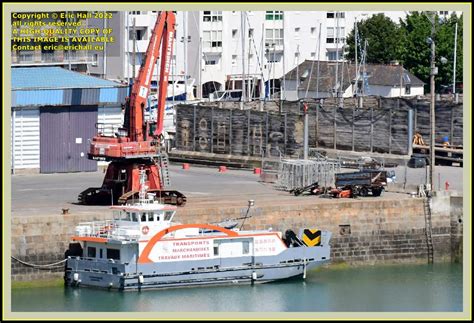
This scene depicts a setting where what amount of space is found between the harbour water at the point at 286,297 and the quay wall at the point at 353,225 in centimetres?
171

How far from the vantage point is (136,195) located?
6688 cm

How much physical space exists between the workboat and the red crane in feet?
14.3

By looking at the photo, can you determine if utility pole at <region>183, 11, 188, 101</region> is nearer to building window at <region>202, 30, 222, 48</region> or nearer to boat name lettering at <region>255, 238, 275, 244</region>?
building window at <region>202, 30, 222, 48</region>

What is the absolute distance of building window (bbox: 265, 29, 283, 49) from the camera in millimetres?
120375

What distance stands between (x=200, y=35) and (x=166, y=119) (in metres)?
18.6

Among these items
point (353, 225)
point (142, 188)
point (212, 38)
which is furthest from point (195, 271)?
point (212, 38)

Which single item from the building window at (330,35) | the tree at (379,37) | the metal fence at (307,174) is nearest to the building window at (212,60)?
the building window at (330,35)

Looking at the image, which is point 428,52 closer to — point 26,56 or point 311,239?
point 26,56

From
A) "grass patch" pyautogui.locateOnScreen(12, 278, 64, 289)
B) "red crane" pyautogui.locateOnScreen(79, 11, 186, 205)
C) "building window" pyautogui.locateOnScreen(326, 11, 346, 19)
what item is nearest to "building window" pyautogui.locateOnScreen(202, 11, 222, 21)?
"building window" pyautogui.locateOnScreen(326, 11, 346, 19)

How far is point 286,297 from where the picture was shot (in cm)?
6178

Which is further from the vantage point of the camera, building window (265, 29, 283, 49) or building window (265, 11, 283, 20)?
building window (265, 11, 283, 20)

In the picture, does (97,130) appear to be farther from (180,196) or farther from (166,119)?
(166,119)

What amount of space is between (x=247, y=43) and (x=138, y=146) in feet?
169

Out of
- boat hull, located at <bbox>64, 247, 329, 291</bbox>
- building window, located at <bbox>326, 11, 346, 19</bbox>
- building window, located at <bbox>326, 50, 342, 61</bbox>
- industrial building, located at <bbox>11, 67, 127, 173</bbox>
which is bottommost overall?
boat hull, located at <bbox>64, 247, 329, 291</bbox>
